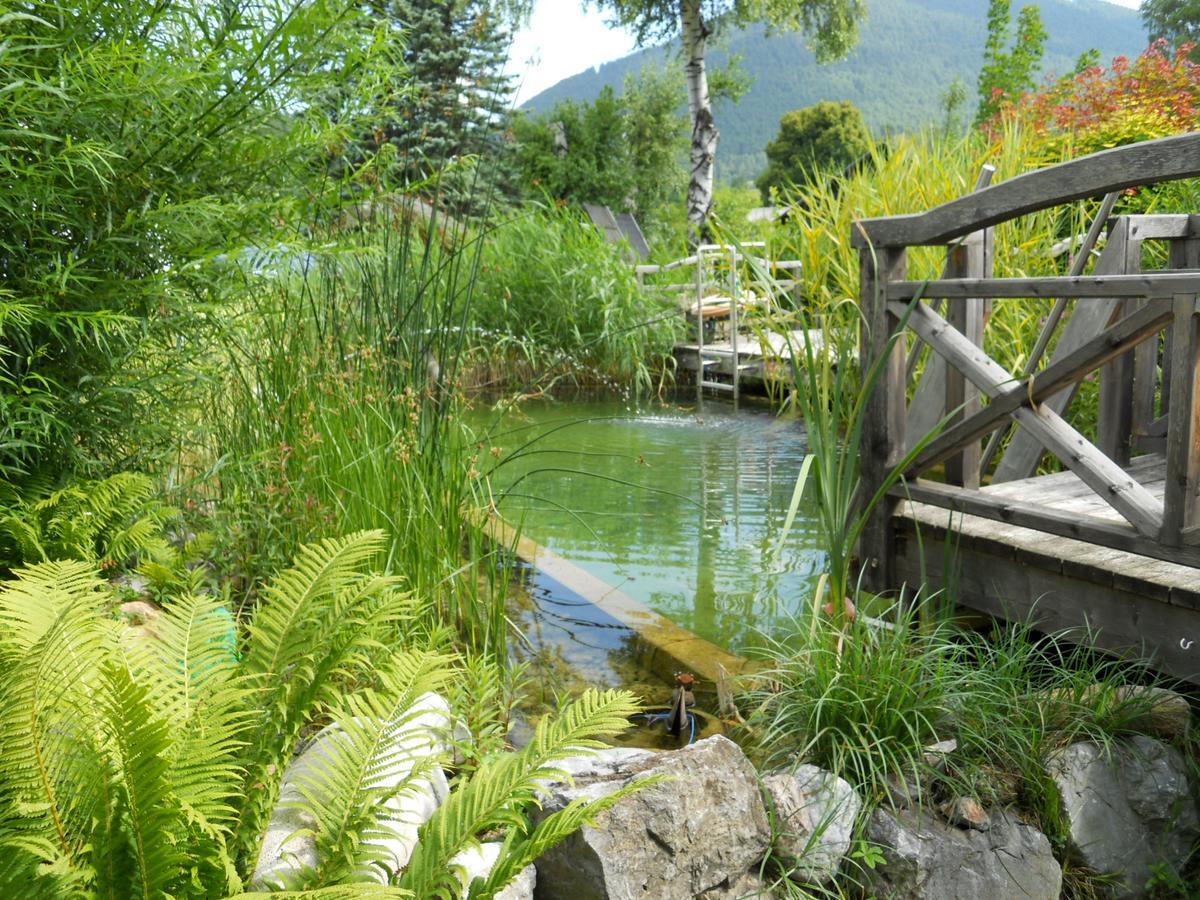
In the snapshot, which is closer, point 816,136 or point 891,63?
point 816,136

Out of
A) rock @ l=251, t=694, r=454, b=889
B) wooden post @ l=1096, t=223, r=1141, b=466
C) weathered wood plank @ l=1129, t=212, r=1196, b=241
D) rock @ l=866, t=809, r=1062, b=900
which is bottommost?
rock @ l=866, t=809, r=1062, b=900

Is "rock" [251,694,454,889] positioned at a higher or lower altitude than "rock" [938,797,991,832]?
higher

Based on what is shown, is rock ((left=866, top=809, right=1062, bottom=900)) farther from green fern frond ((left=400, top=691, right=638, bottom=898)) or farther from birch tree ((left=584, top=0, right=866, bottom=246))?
birch tree ((left=584, top=0, right=866, bottom=246))

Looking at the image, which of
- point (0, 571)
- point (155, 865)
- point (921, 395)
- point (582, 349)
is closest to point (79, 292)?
point (0, 571)

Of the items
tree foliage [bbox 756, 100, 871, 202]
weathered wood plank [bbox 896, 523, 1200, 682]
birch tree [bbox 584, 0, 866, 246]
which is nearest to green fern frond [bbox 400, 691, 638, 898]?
weathered wood plank [bbox 896, 523, 1200, 682]

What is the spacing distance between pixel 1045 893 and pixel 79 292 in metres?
2.57

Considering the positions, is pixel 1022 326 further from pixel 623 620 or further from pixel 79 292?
pixel 79 292

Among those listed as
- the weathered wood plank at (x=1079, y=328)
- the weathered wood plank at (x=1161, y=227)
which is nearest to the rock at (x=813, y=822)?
the weathered wood plank at (x=1079, y=328)

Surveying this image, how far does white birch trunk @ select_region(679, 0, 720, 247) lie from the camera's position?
15250 mm

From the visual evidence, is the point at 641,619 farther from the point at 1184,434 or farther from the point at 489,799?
the point at 489,799

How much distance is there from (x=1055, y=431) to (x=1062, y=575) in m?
0.39

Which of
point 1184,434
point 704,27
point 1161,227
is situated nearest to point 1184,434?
point 1184,434

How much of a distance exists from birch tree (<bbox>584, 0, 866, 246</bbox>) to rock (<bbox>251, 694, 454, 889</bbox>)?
13040mm

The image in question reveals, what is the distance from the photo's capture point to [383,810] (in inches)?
65.4
